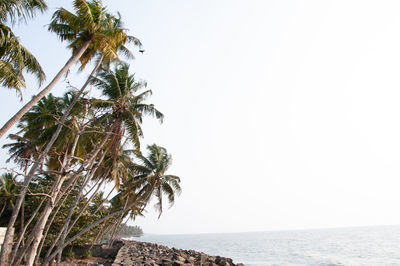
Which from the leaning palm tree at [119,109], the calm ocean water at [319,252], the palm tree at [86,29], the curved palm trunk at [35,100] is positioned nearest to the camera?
the curved palm trunk at [35,100]

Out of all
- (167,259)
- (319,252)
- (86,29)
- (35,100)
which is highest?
(86,29)

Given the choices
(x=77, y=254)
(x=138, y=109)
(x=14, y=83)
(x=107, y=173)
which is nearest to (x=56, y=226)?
(x=77, y=254)

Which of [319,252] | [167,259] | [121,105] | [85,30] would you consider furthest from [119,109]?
[319,252]

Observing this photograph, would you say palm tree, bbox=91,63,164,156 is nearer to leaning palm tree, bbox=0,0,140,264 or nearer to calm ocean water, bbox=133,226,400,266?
leaning palm tree, bbox=0,0,140,264

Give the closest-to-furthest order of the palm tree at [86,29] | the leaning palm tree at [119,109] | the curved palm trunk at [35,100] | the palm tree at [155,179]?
the curved palm trunk at [35,100] → the palm tree at [86,29] → the leaning palm tree at [119,109] → the palm tree at [155,179]

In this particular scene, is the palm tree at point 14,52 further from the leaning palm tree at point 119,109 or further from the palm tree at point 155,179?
the palm tree at point 155,179

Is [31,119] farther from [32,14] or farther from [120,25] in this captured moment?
[32,14]

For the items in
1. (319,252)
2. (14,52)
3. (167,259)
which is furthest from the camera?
(319,252)

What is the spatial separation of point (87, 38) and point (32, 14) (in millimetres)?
2587

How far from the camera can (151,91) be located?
15.5 meters

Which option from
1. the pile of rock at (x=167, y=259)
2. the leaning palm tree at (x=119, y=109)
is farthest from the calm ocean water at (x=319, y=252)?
the leaning palm tree at (x=119, y=109)

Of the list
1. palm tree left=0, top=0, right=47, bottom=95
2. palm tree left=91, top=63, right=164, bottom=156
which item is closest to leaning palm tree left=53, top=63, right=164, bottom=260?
palm tree left=91, top=63, right=164, bottom=156

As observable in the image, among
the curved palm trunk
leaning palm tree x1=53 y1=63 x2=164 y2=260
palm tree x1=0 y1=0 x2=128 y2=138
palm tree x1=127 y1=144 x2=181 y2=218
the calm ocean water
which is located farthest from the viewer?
the calm ocean water

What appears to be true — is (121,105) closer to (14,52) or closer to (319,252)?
(14,52)
